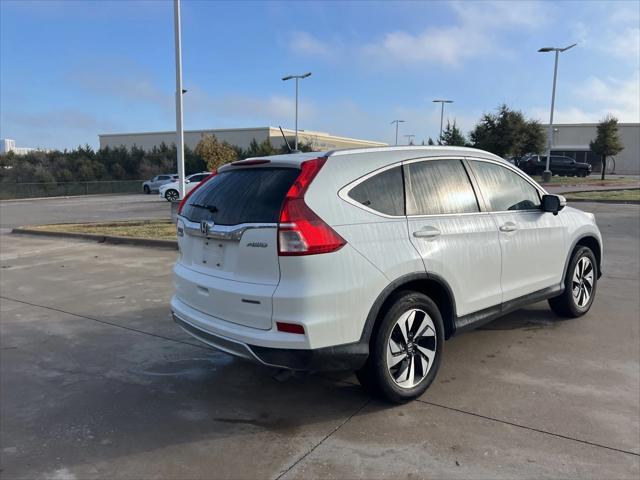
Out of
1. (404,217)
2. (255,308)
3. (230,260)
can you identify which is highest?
(404,217)

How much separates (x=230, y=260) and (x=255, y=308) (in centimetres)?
41

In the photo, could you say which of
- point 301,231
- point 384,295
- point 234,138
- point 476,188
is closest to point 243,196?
point 301,231

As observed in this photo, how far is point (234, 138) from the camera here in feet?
232

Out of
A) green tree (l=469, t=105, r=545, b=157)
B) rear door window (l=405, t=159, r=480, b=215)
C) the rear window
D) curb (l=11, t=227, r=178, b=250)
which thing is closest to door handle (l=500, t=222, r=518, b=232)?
rear door window (l=405, t=159, r=480, b=215)

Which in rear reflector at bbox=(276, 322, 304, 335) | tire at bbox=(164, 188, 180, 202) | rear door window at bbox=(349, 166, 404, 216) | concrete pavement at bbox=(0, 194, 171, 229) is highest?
rear door window at bbox=(349, 166, 404, 216)

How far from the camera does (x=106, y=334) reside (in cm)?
554

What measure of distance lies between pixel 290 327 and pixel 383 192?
1192 millimetres

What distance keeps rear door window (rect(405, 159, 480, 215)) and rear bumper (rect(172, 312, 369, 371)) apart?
110 cm

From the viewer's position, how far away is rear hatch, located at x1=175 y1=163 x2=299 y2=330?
3.31m

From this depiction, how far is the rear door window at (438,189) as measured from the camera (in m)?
3.90

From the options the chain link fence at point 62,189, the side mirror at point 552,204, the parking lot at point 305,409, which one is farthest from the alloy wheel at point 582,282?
the chain link fence at point 62,189

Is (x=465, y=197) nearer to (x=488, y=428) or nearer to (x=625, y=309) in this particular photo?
(x=488, y=428)

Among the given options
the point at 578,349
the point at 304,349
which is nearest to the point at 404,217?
the point at 304,349

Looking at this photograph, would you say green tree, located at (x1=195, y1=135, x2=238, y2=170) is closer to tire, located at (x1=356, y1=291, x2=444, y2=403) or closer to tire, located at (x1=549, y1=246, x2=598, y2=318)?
tire, located at (x1=549, y1=246, x2=598, y2=318)
